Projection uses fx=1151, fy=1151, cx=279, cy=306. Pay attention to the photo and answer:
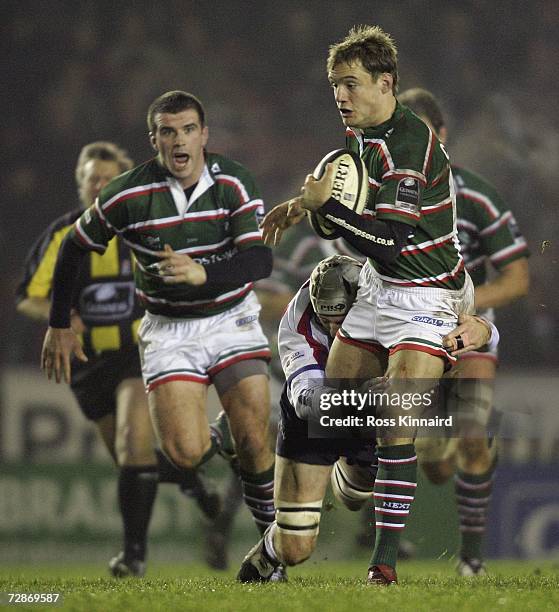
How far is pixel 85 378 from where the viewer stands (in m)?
6.76

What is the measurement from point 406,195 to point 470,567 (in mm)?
2730

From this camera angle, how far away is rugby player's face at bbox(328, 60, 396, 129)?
14.8 feet

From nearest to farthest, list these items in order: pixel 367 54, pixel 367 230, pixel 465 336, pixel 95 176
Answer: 1. pixel 367 230
2. pixel 367 54
3. pixel 465 336
4. pixel 95 176

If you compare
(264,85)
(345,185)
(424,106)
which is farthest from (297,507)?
(264,85)

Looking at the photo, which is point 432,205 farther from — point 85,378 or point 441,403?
point 85,378

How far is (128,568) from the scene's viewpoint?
6.27 m

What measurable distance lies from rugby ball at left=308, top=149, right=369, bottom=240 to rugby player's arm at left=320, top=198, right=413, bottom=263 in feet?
0.15

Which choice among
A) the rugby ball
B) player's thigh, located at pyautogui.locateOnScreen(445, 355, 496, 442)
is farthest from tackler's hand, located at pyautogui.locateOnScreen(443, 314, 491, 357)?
player's thigh, located at pyautogui.locateOnScreen(445, 355, 496, 442)

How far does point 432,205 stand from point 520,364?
12.1 ft

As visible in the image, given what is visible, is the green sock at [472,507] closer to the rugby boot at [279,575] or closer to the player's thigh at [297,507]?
the rugby boot at [279,575]

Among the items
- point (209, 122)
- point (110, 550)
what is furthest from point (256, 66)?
point (110, 550)

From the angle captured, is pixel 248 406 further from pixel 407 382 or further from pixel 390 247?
pixel 390 247

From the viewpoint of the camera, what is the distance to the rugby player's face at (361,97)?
4.50 meters

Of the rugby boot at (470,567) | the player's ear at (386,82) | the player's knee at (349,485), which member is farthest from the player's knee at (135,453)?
the player's ear at (386,82)
